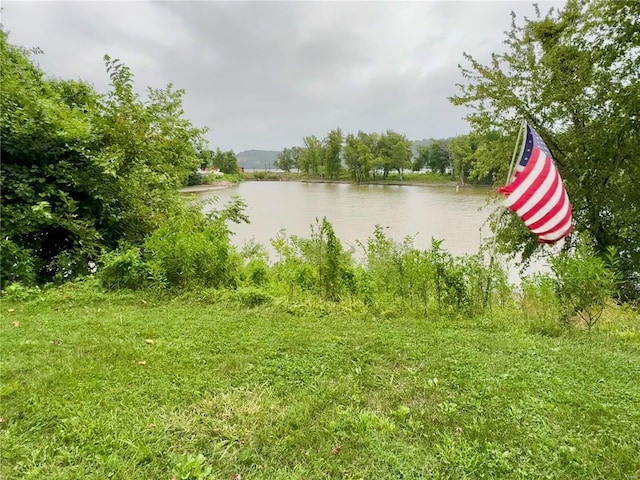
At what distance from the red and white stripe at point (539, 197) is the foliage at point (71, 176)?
4.19 metres

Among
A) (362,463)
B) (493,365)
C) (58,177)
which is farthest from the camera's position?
(58,177)

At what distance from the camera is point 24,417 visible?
164 cm

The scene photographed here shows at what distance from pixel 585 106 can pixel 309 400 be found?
661 centimetres

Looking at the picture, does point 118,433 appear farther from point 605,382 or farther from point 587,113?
point 587,113

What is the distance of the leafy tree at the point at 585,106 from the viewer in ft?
16.9

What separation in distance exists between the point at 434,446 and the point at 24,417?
72.8 inches

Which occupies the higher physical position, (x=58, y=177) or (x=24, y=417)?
(x=58, y=177)

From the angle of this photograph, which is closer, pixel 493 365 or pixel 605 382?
pixel 605 382

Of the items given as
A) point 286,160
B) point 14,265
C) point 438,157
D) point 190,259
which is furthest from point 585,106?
point 286,160

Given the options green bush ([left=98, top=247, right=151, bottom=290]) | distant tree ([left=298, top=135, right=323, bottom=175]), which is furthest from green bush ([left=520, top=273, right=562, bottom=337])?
distant tree ([left=298, top=135, right=323, bottom=175])

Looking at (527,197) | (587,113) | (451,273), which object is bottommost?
(451,273)

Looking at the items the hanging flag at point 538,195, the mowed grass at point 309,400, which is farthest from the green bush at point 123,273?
the hanging flag at point 538,195

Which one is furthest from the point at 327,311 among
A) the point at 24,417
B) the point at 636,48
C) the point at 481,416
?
the point at 636,48

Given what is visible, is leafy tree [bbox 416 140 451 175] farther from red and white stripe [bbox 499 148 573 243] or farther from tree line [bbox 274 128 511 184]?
red and white stripe [bbox 499 148 573 243]
